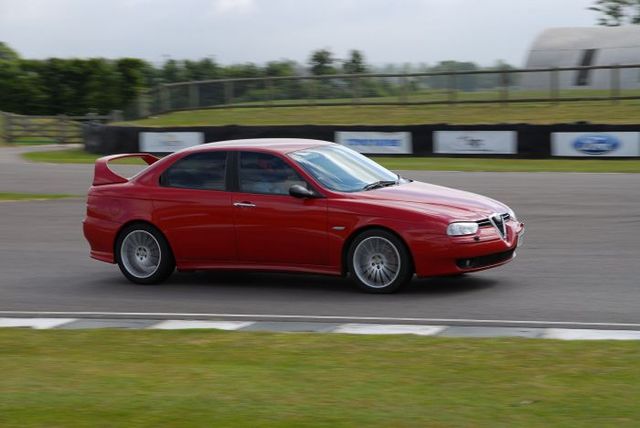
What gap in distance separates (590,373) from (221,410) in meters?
2.31

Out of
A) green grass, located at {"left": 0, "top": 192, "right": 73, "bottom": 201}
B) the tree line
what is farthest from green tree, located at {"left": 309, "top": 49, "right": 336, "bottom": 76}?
green grass, located at {"left": 0, "top": 192, "right": 73, "bottom": 201}

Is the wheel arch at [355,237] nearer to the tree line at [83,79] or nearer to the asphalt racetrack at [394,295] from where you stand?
the asphalt racetrack at [394,295]

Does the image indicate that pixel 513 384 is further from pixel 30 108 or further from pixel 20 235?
pixel 30 108

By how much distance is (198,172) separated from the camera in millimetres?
11359

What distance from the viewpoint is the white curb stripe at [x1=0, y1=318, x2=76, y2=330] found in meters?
9.55

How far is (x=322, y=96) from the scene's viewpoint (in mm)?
46375

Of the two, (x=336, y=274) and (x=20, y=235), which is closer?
(x=336, y=274)

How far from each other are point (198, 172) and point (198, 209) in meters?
0.42

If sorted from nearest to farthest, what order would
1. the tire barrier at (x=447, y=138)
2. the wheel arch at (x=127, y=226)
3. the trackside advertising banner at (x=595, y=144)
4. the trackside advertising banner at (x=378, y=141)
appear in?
the wheel arch at (x=127, y=226) → the trackside advertising banner at (x=595, y=144) → the tire barrier at (x=447, y=138) → the trackside advertising banner at (x=378, y=141)

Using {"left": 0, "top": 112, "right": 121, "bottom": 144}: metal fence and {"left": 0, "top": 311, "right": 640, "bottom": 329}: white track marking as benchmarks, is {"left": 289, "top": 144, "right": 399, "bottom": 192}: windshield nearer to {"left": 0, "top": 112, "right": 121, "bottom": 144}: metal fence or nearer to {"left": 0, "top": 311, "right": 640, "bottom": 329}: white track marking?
{"left": 0, "top": 311, "right": 640, "bottom": 329}: white track marking

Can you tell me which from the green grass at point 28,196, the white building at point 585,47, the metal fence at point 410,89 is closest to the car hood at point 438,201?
the green grass at point 28,196

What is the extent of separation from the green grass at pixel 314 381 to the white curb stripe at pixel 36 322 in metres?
0.87

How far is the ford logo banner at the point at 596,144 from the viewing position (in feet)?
94.6

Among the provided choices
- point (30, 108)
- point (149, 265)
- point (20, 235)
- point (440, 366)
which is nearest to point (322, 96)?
point (30, 108)
